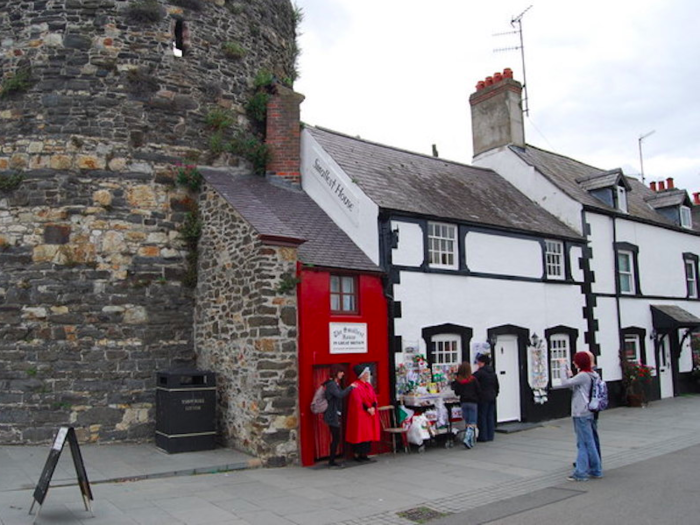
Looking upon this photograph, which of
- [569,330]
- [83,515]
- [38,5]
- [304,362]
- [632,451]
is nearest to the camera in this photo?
[83,515]

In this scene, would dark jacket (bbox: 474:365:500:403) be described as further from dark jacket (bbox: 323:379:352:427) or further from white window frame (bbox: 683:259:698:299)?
white window frame (bbox: 683:259:698:299)

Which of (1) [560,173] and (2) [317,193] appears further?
(1) [560,173]

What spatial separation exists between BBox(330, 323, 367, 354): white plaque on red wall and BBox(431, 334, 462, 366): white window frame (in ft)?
6.90

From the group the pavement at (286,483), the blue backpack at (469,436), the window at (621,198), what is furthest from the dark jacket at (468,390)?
the window at (621,198)

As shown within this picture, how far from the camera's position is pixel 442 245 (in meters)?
13.9

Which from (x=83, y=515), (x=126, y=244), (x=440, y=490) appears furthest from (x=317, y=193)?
(x=83, y=515)

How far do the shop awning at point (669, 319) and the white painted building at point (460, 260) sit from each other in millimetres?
4249

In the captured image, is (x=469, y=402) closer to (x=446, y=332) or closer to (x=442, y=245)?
(x=446, y=332)

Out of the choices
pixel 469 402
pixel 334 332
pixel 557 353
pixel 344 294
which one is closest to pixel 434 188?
pixel 344 294

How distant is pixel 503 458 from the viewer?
11.1m

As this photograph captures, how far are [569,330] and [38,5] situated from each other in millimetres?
14652

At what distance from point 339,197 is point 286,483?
6474mm

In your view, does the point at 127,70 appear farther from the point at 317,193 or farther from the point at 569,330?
the point at 569,330

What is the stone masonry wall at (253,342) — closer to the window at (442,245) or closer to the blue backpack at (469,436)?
the blue backpack at (469,436)
